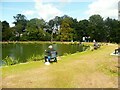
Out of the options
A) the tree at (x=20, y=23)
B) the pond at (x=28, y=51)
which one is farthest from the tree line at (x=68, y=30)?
the pond at (x=28, y=51)

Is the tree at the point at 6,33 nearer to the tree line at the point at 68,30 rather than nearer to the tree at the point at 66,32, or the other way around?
the tree line at the point at 68,30

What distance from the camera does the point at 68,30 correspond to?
64625 mm

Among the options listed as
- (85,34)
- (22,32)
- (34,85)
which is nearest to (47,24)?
(22,32)

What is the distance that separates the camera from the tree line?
5738cm

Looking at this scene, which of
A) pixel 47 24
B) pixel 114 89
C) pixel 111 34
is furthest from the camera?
pixel 47 24

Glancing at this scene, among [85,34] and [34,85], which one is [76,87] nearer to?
[34,85]

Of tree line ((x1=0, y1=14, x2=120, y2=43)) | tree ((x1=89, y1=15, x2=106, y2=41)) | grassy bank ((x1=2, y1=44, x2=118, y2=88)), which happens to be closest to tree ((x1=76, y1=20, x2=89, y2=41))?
tree line ((x1=0, y1=14, x2=120, y2=43))

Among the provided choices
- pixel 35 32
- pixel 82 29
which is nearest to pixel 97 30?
pixel 82 29

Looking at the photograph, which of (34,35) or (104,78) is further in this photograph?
(34,35)

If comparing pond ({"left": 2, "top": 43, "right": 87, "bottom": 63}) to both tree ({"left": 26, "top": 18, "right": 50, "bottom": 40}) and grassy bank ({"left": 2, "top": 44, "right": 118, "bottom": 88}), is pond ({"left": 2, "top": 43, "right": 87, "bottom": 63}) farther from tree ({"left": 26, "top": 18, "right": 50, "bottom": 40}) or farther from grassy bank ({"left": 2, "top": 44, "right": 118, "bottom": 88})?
tree ({"left": 26, "top": 18, "right": 50, "bottom": 40})

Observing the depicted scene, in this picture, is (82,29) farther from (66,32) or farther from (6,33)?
(6,33)

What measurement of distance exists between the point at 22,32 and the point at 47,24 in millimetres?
8541

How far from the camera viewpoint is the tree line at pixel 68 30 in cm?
5738

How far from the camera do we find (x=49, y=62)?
12898 mm
